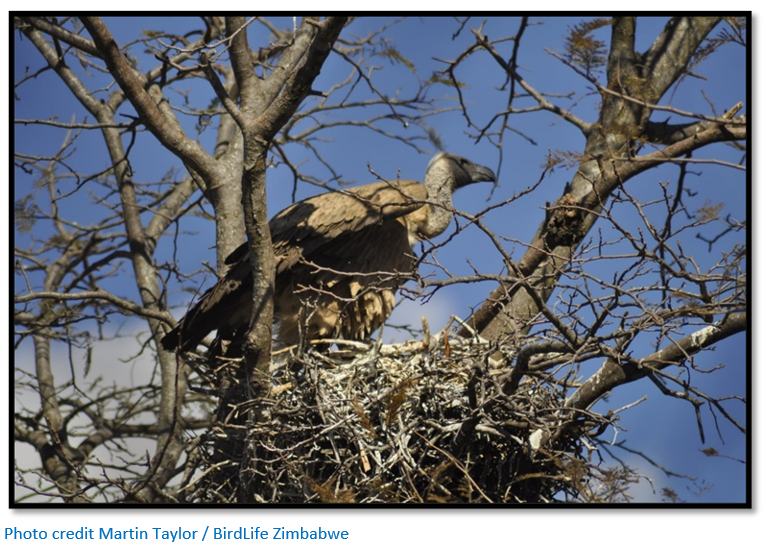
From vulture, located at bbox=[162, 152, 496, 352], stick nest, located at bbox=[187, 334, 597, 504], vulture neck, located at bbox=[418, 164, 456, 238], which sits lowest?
stick nest, located at bbox=[187, 334, 597, 504]

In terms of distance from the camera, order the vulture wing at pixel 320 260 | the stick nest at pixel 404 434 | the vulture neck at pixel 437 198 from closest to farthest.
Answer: the stick nest at pixel 404 434 → the vulture wing at pixel 320 260 → the vulture neck at pixel 437 198

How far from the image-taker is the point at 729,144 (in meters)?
4.89

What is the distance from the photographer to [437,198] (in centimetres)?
530

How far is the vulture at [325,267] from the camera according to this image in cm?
463

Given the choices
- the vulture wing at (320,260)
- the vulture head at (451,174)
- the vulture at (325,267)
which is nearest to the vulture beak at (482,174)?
the vulture head at (451,174)

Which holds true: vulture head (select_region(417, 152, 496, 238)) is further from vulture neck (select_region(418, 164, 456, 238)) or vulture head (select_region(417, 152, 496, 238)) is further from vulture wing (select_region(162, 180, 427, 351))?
vulture wing (select_region(162, 180, 427, 351))

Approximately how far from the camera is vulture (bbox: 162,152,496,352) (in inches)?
182

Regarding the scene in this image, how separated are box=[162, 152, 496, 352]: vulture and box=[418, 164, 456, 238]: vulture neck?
0.08 metres

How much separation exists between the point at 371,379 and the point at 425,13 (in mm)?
1821

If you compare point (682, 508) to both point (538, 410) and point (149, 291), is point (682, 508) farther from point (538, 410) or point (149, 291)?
point (149, 291)

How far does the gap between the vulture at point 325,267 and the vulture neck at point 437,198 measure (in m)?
0.08

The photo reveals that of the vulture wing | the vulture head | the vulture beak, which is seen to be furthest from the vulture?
the vulture beak

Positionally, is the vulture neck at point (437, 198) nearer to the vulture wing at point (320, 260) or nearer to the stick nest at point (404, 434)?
the vulture wing at point (320, 260)

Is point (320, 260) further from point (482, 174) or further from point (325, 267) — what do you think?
point (482, 174)
